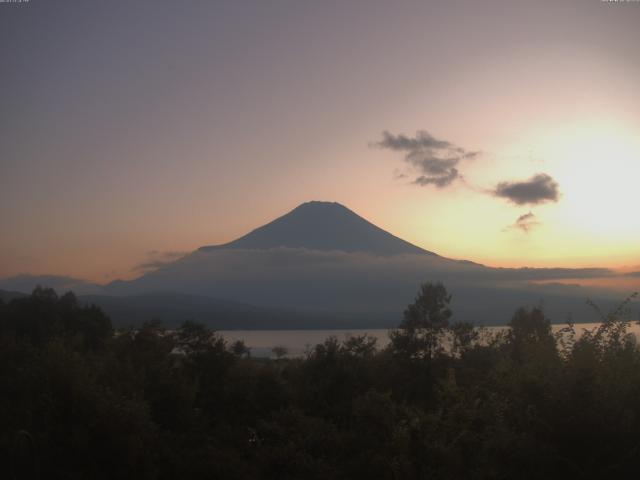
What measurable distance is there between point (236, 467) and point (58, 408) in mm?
5659

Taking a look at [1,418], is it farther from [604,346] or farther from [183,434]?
[604,346]

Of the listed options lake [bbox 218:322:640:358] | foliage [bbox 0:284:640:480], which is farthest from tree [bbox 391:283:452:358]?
lake [bbox 218:322:640:358]

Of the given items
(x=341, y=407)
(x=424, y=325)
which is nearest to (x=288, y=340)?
(x=424, y=325)

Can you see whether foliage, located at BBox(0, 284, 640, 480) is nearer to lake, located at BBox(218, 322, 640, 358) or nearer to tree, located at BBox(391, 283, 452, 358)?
tree, located at BBox(391, 283, 452, 358)

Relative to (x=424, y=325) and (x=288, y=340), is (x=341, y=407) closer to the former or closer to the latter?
(x=424, y=325)

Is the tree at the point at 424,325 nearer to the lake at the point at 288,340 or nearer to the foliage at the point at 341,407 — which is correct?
the foliage at the point at 341,407

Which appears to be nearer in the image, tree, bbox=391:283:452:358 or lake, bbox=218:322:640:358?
tree, bbox=391:283:452:358

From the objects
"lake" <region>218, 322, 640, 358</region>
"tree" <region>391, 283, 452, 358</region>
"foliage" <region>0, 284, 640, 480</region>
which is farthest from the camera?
"lake" <region>218, 322, 640, 358</region>

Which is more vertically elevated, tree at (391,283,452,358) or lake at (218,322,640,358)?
tree at (391,283,452,358)

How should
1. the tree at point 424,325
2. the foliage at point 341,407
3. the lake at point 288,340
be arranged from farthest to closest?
the lake at point 288,340 → the tree at point 424,325 → the foliage at point 341,407

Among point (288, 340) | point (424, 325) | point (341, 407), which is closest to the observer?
point (341, 407)

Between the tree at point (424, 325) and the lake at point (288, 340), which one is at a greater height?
the tree at point (424, 325)

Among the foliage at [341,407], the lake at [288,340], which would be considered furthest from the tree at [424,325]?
the lake at [288,340]

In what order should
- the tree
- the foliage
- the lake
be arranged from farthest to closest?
the lake
the tree
the foliage
